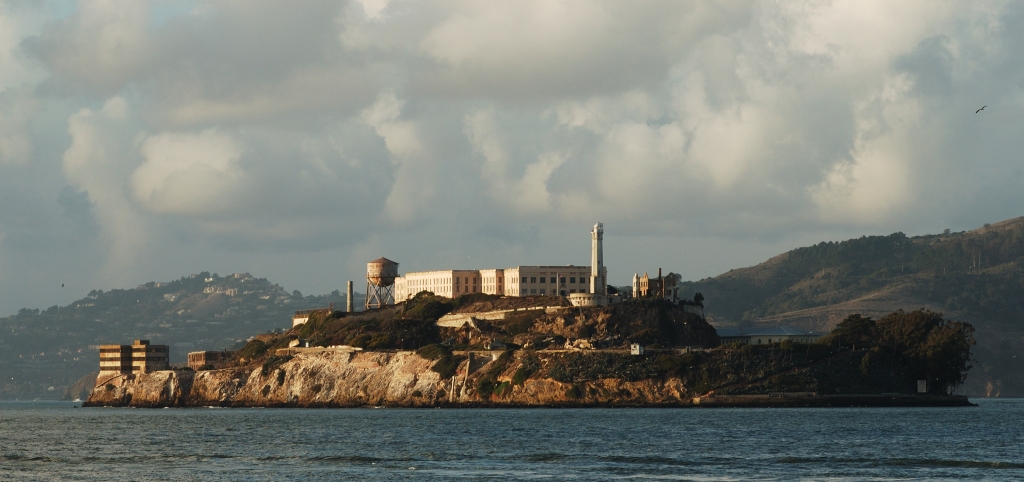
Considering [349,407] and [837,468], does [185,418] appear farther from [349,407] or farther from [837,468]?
[837,468]

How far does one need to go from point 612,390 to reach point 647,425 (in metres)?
44.9

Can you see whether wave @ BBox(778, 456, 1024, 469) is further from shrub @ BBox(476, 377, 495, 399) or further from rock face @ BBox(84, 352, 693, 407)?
shrub @ BBox(476, 377, 495, 399)

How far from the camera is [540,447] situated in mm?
94000

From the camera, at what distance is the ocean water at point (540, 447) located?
77.9 metres

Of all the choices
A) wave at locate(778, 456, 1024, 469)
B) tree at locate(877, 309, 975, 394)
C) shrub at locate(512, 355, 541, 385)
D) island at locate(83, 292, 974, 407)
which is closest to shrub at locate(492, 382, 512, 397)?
island at locate(83, 292, 974, 407)

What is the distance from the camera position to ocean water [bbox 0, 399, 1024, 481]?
256 feet

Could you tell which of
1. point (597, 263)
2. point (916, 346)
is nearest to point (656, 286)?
point (597, 263)

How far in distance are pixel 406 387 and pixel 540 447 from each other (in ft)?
288

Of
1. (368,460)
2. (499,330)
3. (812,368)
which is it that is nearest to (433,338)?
(499,330)

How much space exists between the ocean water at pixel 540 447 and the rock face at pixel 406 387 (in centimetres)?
2040

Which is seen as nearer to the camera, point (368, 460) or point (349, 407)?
point (368, 460)

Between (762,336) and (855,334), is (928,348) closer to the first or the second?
(855,334)

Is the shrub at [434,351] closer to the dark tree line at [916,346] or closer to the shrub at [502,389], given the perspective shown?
the shrub at [502,389]

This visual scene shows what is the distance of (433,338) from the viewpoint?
193 meters
